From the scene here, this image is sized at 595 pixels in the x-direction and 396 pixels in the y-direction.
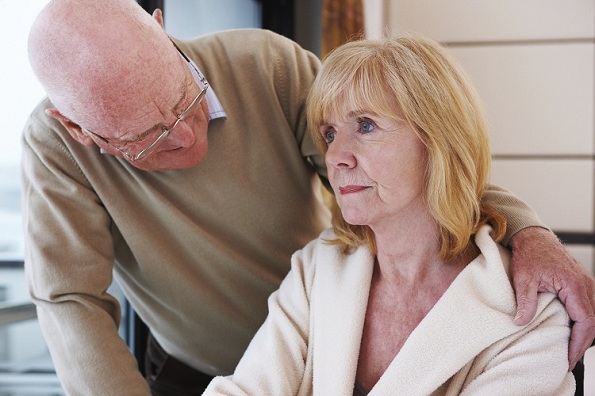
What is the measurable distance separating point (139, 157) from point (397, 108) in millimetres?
565

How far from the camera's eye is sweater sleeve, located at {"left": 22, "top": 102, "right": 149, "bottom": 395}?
66.0 inches

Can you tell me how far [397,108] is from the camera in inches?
55.2

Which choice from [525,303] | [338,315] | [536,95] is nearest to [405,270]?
[338,315]

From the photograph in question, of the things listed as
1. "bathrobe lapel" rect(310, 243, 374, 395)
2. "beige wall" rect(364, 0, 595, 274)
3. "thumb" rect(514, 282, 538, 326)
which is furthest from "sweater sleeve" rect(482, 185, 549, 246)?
"beige wall" rect(364, 0, 595, 274)

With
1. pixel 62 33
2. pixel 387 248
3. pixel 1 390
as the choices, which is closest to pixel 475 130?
pixel 387 248

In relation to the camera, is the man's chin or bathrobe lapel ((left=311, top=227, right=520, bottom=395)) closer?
bathrobe lapel ((left=311, top=227, right=520, bottom=395))

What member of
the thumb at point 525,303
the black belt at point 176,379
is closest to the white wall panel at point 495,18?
the black belt at point 176,379

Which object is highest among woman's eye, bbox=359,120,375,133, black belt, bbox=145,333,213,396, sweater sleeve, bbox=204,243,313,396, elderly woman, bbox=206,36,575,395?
woman's eye, bbox=359,120,375,133

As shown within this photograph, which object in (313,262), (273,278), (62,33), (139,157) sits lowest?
(273,278)

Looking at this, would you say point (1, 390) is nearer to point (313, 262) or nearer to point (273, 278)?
point (273, 278)

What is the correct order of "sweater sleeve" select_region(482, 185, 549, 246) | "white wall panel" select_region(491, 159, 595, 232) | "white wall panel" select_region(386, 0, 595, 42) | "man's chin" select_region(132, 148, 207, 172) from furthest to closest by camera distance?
"white wall panel" select_region(491, 159, 595, 232), "white wall panel" select_region(386, 0, 595, 42), "man's chin" select_region(132, 148, 207, 172), "sweater sleeve" select_region(482, 185, 549, 246)

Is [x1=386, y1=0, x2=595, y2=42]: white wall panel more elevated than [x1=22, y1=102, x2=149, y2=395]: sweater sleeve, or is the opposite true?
[x1=386, y1=0, x2=595, y2=42]: white wall panel

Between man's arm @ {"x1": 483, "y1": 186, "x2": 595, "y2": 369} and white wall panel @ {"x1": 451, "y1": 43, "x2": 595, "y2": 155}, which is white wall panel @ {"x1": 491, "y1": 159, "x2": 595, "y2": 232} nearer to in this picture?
white wall panel @ {"x1": 451, "y1": 43, "x2": 595, "y2": 155}

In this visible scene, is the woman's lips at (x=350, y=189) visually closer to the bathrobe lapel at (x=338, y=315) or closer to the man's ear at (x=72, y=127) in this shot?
the bathrobe lapel at (x=338, y=315)
